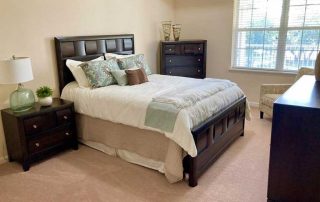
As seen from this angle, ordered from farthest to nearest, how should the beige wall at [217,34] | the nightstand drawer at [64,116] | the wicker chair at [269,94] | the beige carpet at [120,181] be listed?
1. the beige wall at [217,34]
2. the wicker chair at [269,94]
3. the nightstand drawer at [64,116]
4. the beige carpet at [120,181]

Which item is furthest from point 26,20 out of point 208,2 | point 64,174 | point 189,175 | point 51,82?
point 208,2

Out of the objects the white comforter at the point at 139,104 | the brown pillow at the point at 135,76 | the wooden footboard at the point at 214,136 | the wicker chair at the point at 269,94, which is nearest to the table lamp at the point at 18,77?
the white comforter at the point at 139,104

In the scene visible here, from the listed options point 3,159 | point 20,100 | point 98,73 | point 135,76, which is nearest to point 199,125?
point 135,76

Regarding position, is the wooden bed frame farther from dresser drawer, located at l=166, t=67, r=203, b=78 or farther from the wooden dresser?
dresser drawer, located at l=166, t=67, r=203, b=78

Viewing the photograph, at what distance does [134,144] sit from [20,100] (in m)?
1.35

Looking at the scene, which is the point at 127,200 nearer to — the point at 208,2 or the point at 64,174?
the point at 64,174

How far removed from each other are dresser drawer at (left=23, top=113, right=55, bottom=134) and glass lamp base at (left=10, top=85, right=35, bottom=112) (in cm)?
18

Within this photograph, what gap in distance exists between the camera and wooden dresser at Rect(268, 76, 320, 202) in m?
1.60

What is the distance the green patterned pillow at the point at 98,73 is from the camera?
338 centimetres

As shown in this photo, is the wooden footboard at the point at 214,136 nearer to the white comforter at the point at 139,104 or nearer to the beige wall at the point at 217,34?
the white comforter at the point at 139,104

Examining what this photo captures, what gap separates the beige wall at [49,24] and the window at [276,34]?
1.96 meters

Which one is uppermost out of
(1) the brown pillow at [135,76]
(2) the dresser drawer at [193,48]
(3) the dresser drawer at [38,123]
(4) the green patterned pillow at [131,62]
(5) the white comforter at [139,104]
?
(2) the dresser drawer at [193,48]

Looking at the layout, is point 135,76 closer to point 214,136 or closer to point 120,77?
point 120,77

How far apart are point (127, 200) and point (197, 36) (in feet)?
13.1
